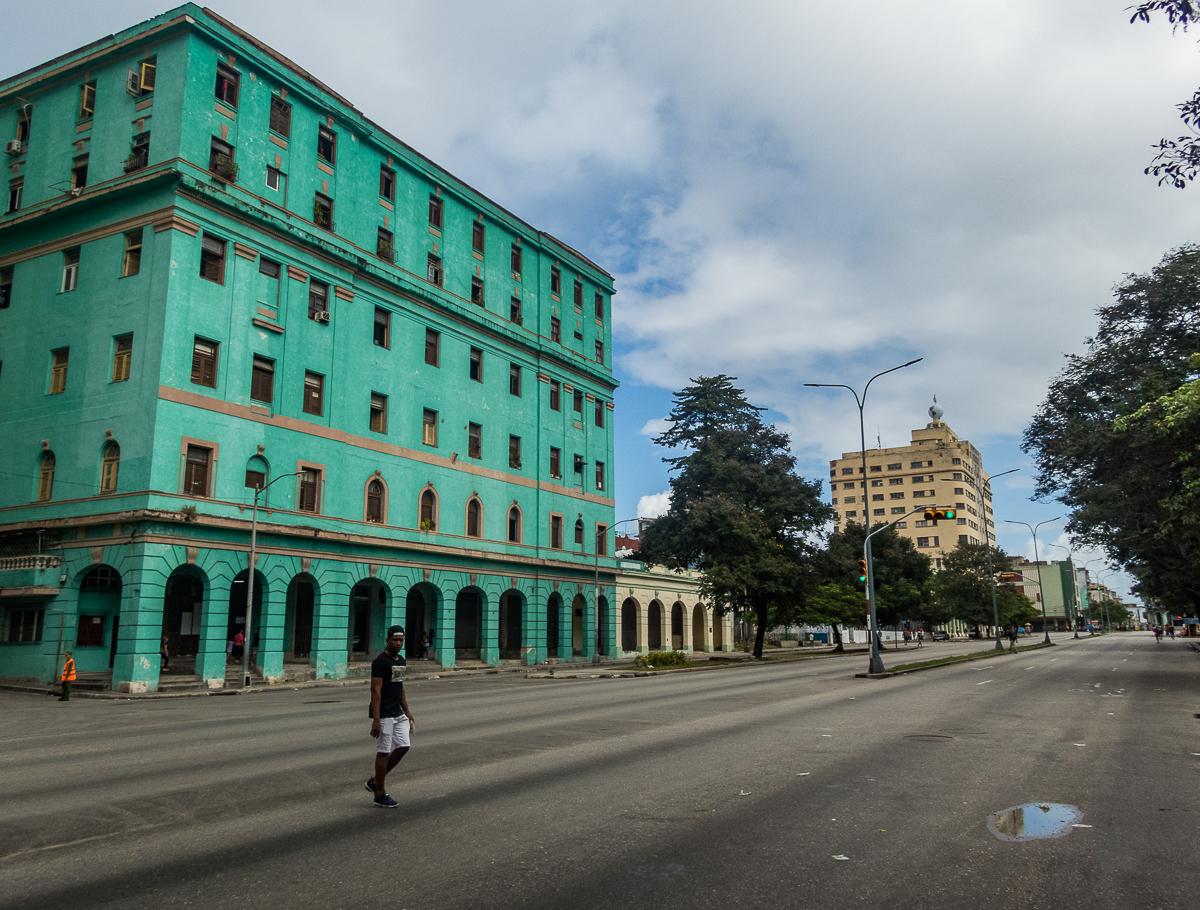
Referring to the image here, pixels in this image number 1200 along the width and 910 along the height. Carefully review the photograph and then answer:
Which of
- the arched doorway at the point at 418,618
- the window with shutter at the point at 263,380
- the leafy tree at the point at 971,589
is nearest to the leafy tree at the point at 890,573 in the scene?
the leafy tree at the point at 971,589

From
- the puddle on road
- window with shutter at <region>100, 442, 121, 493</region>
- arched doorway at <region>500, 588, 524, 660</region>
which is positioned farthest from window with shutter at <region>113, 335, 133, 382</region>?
the puddle on road

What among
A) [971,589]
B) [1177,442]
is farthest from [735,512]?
[971,589]

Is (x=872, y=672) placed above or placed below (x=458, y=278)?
below

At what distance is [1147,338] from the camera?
29438 millimetres

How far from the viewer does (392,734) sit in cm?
828

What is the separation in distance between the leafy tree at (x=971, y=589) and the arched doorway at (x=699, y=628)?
3876 cm

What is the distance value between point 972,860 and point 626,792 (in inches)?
144

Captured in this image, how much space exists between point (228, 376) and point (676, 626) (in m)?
39.1

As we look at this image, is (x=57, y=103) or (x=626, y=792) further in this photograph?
(x=57, y=103)

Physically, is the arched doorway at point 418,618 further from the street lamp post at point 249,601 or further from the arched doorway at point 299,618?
the street lamp post at point 249,601

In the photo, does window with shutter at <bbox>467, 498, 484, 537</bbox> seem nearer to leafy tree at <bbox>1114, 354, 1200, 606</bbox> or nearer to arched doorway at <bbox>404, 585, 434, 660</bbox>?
arched doorway at <bbox>404, 585, 434, 660</bbox>

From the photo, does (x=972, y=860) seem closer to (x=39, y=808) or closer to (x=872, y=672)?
(x=39, y=808)

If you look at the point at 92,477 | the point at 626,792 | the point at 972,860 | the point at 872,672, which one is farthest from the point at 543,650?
the point at 972,860

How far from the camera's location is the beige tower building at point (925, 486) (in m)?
145
